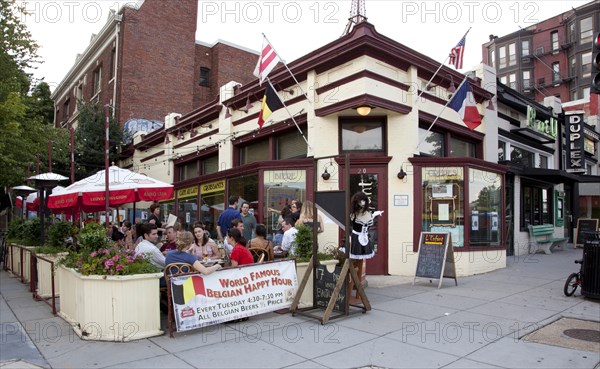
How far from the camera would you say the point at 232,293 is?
642 centimetres

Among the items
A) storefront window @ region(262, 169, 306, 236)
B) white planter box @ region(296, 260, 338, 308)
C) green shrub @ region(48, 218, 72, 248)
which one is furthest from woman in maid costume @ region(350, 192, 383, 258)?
green shrub @ region(48, 218, 72, 248)

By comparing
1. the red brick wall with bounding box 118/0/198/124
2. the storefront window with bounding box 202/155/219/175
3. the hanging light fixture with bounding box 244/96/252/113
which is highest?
the red brick wall with bounding box 118/0/198/124

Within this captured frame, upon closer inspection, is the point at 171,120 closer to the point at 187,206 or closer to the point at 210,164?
the point at 210,164

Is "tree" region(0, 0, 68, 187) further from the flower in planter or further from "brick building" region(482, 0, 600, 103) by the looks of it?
"brick building" region(482, 0, 600, 103)

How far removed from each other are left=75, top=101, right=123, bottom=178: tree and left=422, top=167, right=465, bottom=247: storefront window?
669 inches

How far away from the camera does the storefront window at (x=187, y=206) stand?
650 inches

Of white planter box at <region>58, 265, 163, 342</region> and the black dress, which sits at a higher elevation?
the black dress

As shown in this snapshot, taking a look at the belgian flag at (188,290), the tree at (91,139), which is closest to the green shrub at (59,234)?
the belgian flag at (188,290)

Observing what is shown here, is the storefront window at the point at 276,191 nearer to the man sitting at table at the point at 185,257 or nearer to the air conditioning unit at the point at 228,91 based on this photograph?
the air conditioning unit at the point at 228,91

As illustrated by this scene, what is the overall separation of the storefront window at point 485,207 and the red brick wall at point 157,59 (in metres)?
18.2

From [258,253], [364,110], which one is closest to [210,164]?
[364,110]

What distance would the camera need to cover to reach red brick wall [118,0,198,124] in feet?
77.5

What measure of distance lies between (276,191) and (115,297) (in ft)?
20.8

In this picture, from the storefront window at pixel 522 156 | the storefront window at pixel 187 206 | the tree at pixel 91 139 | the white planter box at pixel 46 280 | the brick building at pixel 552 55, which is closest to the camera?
the white planter box at pixel 46 280
